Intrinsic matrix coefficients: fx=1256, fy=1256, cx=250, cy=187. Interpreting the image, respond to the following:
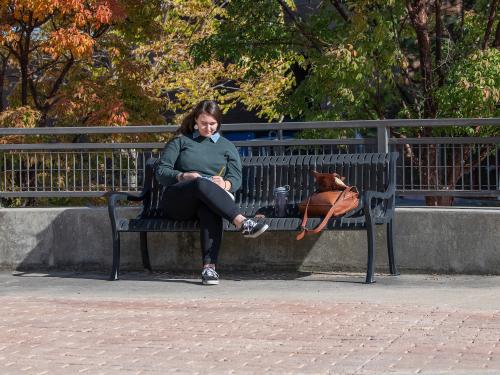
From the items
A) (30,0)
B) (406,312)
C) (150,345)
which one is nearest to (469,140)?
(406,312)

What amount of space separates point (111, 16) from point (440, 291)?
9.19 meters

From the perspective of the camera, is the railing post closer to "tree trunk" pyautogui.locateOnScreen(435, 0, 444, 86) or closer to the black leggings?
the black leggings

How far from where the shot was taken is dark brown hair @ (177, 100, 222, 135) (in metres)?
10.8

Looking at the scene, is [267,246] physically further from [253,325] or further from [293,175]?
[253,325]

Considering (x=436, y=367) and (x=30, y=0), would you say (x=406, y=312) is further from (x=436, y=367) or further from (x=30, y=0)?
(x=30, y=0)

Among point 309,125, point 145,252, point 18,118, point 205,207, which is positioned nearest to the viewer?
point 205,207

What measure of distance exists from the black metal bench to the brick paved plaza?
18.3 inches

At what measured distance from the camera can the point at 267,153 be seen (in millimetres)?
11430

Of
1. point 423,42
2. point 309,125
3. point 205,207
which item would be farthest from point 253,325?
point 423,42

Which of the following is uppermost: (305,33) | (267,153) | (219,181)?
(305,33)

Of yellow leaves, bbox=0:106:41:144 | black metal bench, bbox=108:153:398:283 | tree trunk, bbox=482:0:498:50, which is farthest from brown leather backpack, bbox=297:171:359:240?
yellow leaves, bbox=0:106:41:144

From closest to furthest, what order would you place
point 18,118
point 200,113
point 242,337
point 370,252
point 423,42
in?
point 242,337
point 370,252
point 200,113
point 423,42
point 18,118

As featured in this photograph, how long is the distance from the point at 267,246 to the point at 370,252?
1.24 metres

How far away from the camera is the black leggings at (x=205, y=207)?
10.4 metres
